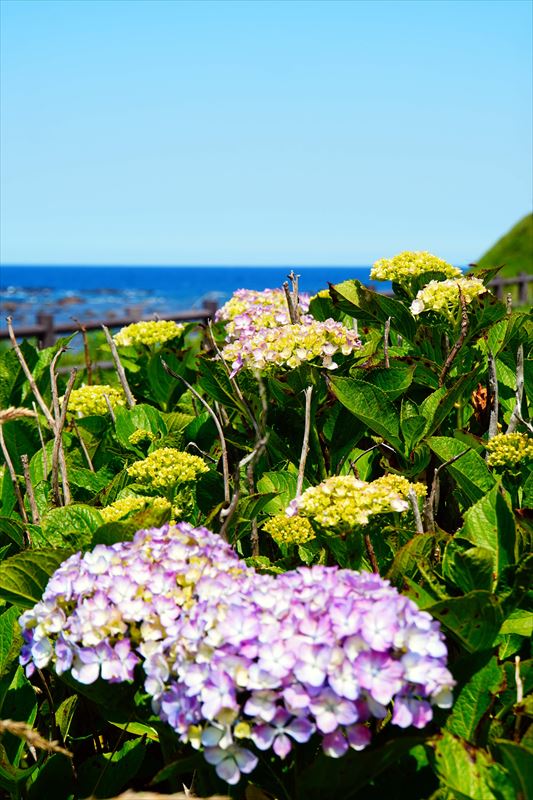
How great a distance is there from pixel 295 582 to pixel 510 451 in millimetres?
770

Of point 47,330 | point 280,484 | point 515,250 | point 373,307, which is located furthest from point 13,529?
point 515,250

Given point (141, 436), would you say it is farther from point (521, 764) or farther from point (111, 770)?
point (521, 764)

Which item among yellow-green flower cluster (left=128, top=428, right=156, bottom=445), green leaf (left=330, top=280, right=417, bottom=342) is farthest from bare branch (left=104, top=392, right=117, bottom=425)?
green leaf (left=330, top=280, right=417, bottom=342)

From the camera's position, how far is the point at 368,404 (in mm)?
1822

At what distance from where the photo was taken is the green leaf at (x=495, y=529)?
1364mm

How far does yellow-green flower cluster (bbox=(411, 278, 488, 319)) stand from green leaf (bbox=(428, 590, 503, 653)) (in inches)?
36.8

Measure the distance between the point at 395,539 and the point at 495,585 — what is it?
1.07 feet

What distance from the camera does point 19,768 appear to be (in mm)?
1479

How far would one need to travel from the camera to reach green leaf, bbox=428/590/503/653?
1.16 metres

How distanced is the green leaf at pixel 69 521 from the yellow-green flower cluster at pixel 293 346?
546 mm

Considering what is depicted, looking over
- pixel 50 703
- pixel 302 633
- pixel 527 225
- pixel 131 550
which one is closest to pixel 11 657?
pixel 50 703

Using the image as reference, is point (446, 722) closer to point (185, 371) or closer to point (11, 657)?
point (11, 657)

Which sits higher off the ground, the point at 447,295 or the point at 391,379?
the point at 447,295

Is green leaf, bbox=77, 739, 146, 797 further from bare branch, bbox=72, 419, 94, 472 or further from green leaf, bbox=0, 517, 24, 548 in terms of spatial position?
bare branch, bbox=72, 419, 94, 472
